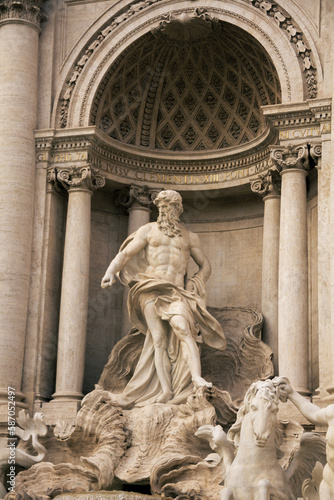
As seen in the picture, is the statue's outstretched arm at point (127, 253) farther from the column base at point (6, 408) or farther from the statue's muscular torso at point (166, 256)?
the column base at point (6, 408)

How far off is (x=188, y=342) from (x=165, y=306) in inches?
31.0

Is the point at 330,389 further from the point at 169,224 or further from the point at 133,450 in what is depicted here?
the point at 169,224

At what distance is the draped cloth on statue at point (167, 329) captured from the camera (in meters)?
16.9

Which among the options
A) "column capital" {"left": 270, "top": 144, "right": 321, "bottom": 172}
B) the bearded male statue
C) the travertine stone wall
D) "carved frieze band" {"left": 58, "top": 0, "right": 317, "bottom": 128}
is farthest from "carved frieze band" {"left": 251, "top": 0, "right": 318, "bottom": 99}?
the travertine stone wall

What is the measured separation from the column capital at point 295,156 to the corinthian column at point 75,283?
320 centimetres

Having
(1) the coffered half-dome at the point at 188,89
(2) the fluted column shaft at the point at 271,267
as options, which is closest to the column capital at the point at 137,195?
(1) the coffered half-dome at the point at 188,89

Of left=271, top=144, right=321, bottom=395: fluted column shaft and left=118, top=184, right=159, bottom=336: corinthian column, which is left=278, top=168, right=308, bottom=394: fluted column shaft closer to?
left=271, top=144, right=321, bottom=395: fluted column shaft

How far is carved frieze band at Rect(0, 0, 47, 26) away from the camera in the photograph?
19406 millimetres

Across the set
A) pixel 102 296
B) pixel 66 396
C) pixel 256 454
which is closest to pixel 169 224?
pixel 102 296

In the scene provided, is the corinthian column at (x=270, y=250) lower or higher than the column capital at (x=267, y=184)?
lower

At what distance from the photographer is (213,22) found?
19.0 meters

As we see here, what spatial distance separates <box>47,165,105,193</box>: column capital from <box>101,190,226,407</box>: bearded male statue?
160 cm

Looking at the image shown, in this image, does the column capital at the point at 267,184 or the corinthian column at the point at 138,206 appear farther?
the corinthian column at the point at 138,206

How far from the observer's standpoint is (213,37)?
19.4 meters
